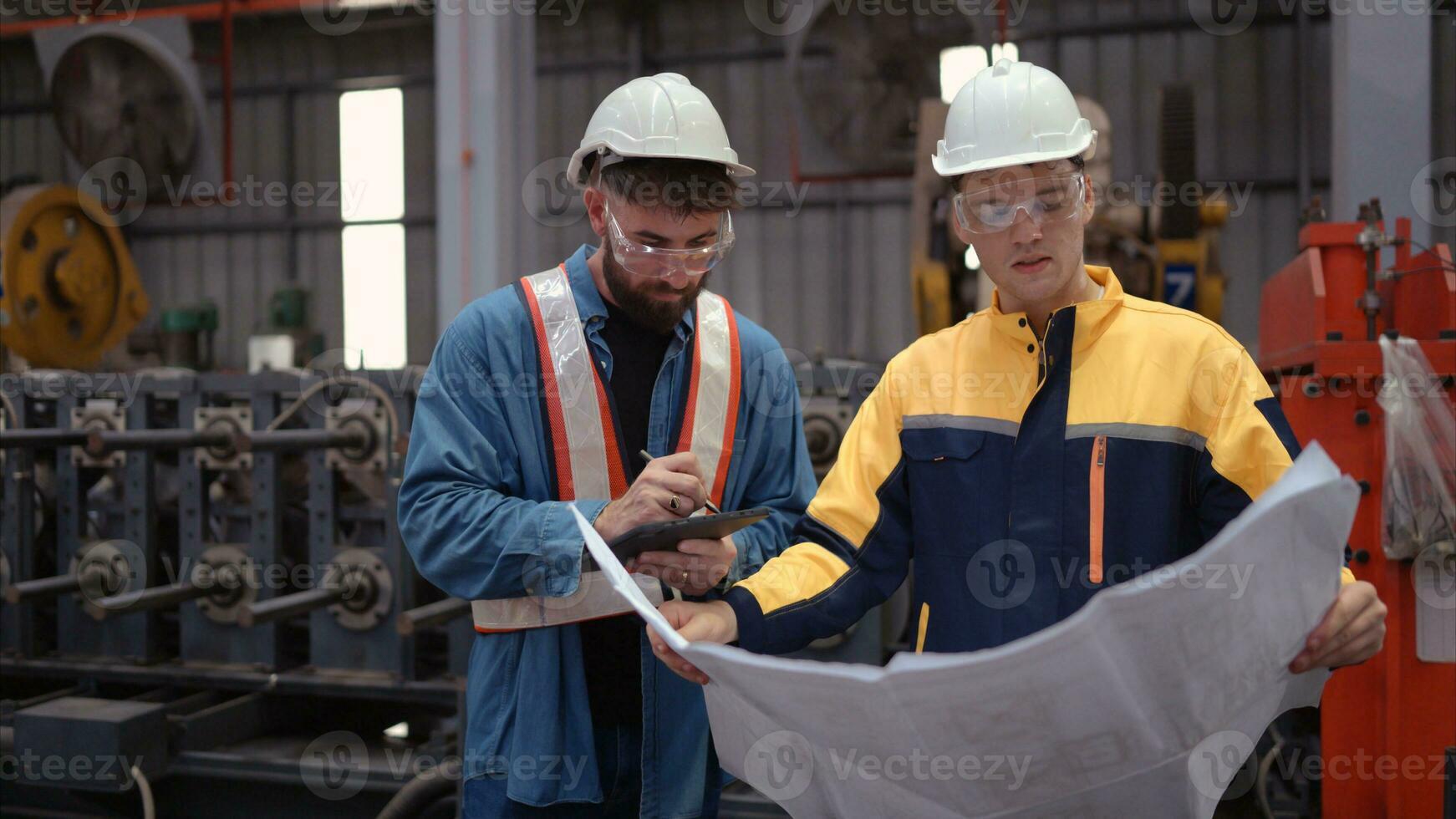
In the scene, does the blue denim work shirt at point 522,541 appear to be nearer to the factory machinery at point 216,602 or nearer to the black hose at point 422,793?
the black hose at point 422,793

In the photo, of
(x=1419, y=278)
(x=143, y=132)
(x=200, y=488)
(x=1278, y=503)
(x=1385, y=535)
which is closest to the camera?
(x=1278, y=503)

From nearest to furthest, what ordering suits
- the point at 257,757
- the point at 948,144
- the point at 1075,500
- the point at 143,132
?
1. the point at 1075,500
2. the point at 948,144
3. the point at 257,757
4. the point at 143,132

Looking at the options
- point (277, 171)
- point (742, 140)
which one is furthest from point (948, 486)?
point (277, 171)

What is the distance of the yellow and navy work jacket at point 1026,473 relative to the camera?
129cm

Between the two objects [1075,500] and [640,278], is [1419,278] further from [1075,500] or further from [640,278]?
[640,278]

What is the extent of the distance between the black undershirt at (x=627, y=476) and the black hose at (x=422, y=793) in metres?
1.29

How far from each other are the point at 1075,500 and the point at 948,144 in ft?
1.62

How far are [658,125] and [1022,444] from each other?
0.76 m

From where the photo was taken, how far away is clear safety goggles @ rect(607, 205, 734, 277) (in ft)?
Result: 5.42

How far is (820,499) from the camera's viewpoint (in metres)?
1.49

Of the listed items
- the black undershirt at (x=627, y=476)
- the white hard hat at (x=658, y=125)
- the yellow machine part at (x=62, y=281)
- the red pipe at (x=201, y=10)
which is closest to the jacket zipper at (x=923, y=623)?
the black undershirt at (x=627, y=476)

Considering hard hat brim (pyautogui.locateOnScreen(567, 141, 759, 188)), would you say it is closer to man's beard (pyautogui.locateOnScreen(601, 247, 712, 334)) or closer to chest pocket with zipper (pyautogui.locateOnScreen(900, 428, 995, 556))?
man's beard (pyautogui.locateOnScreen(601, 247, 712, 334))

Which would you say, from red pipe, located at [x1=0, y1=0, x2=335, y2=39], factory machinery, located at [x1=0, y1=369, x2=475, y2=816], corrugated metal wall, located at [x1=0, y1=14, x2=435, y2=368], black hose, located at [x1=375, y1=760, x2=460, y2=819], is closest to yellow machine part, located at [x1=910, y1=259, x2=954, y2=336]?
factory machinery, located at [x1=0, y1=369, x2=475, y2=816]

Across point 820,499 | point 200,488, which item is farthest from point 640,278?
point 200,488
